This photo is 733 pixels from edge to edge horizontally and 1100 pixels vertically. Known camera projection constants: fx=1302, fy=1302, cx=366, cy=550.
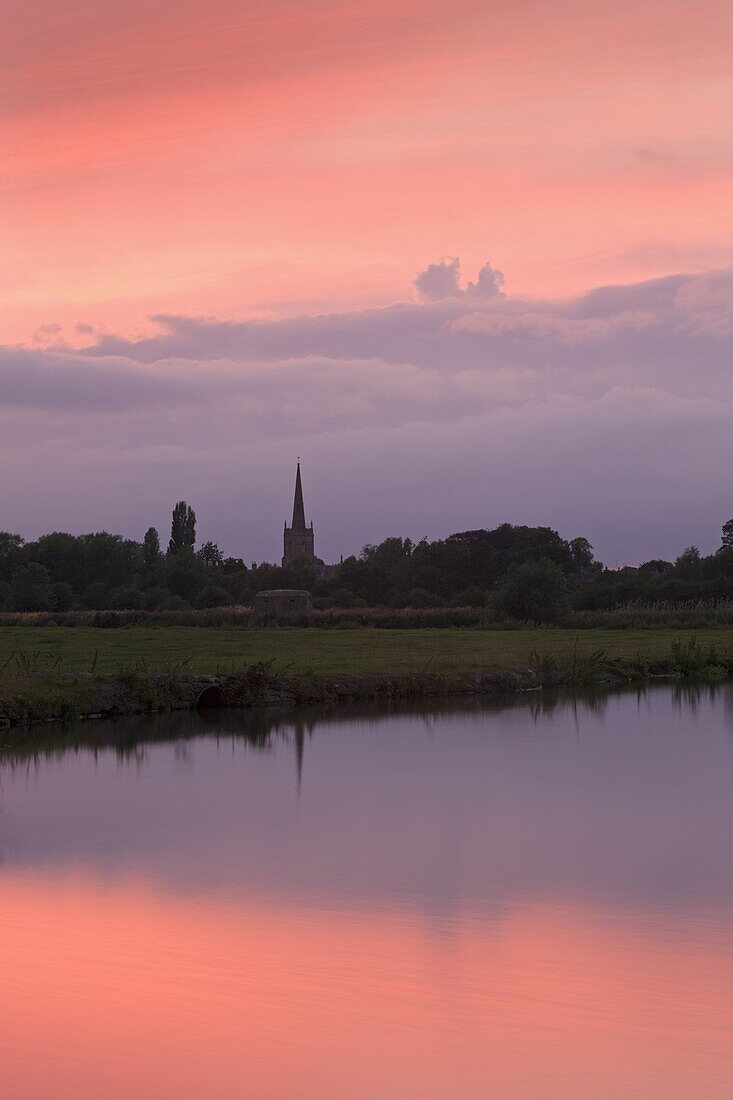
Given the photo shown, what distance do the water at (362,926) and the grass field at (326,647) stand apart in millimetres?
10321

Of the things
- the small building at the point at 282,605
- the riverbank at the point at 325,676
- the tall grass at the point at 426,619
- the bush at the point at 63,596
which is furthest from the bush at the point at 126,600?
the riverbank at the point at 325,676

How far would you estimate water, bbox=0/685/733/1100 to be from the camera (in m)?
Result: 8.74

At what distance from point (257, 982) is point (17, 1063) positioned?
231 centimetres

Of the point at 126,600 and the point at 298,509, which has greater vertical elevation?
the point at 298,509

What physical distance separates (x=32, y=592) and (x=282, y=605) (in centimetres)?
3514

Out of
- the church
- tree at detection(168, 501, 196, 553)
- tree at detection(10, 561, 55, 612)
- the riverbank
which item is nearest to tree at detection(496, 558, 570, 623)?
the riverbank

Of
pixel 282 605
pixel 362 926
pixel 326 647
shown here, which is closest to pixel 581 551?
pixel 282 605

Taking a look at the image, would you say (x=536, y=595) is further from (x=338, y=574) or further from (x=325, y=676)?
(x=338, y=574)

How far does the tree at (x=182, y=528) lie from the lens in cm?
14100

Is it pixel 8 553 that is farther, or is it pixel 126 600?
pixel 8 553

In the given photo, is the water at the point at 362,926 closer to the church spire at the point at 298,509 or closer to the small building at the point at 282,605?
the small building at the point at 282,605

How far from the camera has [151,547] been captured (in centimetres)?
13612

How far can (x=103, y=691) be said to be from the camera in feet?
88.6

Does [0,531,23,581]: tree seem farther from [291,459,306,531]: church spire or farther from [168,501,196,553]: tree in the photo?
[291,459,306,531]: church spire
